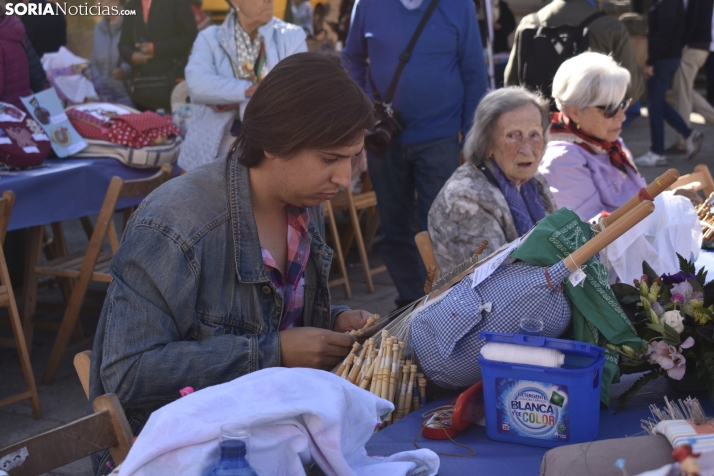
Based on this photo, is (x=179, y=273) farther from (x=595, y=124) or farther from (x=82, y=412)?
(x=595, y=124)

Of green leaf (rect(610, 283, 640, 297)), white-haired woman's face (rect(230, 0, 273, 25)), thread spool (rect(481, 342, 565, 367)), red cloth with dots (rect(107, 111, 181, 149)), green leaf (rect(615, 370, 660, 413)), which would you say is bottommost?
green leaf (rect(615, 370, 660, 413))

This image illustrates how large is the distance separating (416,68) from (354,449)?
320 cm

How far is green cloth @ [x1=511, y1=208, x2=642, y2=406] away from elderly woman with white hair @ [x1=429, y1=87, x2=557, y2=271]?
1002mm

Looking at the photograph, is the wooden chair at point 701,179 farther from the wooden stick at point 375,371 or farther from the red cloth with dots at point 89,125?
the red cloth with dots at point 89,125

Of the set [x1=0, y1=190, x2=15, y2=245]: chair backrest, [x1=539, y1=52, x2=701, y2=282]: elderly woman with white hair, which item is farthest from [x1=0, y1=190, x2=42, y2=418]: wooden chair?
[x1=539, y1=52, x2=701, y2=282]: elderly woman with white hair

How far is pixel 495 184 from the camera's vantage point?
3.14 meters

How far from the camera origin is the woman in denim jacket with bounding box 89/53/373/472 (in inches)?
66.9

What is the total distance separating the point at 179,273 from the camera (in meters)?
1.72

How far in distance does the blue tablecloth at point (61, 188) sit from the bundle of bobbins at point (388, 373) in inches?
106

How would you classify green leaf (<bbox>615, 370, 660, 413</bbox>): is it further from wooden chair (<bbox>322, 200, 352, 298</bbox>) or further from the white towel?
wooden chair (<bbox>322, 200, 352, 298</bbox>)

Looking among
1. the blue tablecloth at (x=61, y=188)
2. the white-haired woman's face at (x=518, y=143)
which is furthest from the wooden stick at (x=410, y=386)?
the blue tablecloth at (x=61, y=188)

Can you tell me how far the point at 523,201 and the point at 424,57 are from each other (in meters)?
1.37

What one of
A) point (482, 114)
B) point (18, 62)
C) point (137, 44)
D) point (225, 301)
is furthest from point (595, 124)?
point (137, 44)

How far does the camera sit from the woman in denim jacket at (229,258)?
1.70 metres
